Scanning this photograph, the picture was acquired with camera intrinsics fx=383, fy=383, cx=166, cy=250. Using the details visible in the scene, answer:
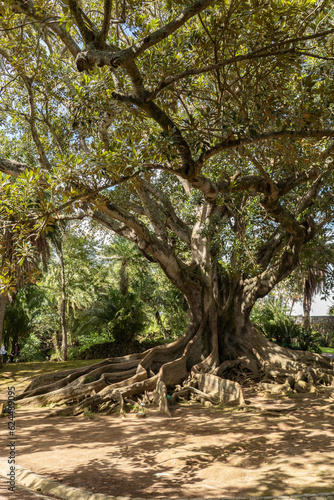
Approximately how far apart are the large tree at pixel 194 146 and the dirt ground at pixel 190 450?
144 cm

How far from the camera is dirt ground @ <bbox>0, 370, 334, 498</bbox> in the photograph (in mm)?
3523

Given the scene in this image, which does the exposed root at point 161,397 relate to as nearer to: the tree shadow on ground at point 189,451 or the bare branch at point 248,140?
the tree shadow on ground at point 189,451

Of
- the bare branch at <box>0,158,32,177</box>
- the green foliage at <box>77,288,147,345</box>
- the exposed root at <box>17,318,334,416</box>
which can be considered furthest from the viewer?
the green foliage at <box>77,288,147,345</box>

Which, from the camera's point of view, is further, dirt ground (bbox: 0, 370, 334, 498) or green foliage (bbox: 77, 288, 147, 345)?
green foliage (bbox: 77, 288, 147, 345)

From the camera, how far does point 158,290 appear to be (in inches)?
761

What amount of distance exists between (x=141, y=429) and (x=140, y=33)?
21.9ft

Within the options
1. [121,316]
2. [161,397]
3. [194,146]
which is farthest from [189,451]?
[121,316]

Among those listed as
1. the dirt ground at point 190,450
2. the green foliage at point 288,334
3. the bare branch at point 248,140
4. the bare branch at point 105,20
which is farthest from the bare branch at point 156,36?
the green foliage at point 288,334

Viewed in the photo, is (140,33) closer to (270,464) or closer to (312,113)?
(312,113)

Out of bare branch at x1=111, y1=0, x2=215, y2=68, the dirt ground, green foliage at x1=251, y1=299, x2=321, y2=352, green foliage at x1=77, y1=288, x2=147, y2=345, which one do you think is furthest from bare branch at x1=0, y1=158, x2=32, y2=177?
green foliage at x1=251, y1=299, x2=321, y2=352

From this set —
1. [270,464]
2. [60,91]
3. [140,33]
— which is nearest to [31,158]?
[60,91]

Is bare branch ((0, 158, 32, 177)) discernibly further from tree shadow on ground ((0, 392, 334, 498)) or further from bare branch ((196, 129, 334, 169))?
tree shadow on ground ((0, 392, 334, 498))

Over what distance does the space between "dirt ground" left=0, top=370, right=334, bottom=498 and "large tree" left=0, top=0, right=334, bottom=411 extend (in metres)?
1.44

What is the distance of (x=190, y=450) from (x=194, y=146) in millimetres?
3823
